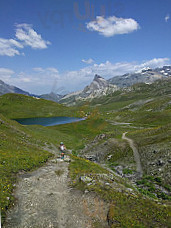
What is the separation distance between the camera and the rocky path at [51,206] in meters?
13.8

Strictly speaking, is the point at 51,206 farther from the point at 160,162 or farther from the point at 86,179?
the point at 160,162

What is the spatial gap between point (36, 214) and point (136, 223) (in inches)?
380

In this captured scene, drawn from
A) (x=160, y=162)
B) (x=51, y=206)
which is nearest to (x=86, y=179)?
(x=51, y=206)

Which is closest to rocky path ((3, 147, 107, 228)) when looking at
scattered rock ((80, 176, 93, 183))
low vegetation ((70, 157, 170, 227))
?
low vegetation ((70, 157, 170, 227))

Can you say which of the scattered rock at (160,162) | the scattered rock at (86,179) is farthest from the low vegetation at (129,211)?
the scattered rock at (160,162)

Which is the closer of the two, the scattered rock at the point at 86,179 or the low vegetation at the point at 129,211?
the low vegetation at the point at 129,211

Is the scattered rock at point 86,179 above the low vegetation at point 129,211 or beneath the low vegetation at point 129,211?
above

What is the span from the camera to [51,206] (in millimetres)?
16188

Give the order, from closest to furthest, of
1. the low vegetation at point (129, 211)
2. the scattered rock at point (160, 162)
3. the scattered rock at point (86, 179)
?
the low vegetation at point (129, 211)
the scattered rock at point (86, 179)
the scattered rock at point (160, 162)

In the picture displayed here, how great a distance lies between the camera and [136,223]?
44.7ft

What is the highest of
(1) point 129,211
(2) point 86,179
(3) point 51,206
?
(2) point 86,179

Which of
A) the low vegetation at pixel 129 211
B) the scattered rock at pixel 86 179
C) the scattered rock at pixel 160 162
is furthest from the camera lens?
the scattered rock at pixel 160 162

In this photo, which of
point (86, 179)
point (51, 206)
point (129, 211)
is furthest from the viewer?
point (86, 179)

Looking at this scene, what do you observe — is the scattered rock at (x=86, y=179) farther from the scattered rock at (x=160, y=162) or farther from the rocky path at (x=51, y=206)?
the scattered rock at (x=160, y=162)
